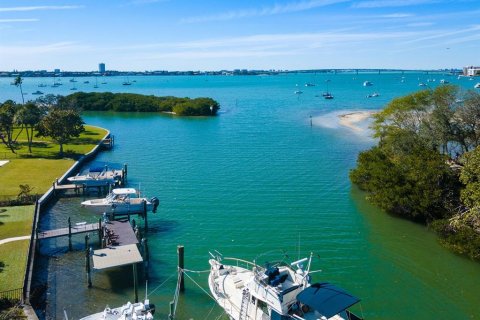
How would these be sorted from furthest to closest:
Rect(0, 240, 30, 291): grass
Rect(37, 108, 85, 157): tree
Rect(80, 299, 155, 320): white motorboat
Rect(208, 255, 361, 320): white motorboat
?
Rect(37, 108, 85, 157): tree, Rect(0, 240, 30, 291): grass, Rect(80, 299, 155, 320): white motorboat, Rect(208, 255, 361, 320): white motorboat

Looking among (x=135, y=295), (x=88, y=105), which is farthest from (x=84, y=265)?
(x=88, y=105)

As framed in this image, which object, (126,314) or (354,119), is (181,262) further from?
(354,119)

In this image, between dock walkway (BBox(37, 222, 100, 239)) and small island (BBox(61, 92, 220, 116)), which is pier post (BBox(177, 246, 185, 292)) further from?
small island (BBox(61, 92, 220, 116))

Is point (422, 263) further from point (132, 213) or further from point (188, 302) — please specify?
point (132, 213)

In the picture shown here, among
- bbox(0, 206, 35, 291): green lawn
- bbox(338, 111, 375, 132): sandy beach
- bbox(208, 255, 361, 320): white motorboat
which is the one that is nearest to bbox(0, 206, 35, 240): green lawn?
bbox(0, 206, 35, 291): green lawn

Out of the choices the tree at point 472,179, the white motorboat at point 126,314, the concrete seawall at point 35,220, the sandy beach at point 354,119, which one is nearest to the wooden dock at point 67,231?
the concrete seawall at point 35,220

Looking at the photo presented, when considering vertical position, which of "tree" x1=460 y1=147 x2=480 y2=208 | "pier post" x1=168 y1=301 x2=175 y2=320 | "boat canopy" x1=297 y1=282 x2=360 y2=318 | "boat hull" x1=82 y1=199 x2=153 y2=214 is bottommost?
"pier post" x1=168 y1=301 x2=175 y2=320
